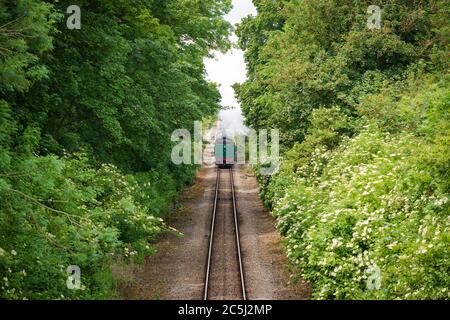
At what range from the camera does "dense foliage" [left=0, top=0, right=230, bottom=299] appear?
1109cm

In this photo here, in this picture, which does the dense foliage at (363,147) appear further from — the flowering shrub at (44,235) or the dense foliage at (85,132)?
the flowering shrub at (44,235)

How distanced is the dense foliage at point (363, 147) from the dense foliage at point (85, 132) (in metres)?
4.79

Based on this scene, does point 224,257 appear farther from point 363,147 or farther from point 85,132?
point 85,132

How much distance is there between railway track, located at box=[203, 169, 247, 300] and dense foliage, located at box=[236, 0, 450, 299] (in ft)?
6.51

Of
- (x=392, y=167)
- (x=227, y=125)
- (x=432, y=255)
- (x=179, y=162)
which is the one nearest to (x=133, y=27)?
(x=179, y=162)

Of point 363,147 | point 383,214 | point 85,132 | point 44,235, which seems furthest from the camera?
point 85,132

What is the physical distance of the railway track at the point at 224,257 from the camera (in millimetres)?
17172

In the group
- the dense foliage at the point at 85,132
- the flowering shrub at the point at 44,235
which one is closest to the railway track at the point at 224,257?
the dense foliage at the point at 85,132

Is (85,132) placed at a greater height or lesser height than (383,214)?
greater

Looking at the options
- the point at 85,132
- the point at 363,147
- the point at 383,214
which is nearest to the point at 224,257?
the point at 363,147

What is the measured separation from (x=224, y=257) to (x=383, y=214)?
8235 mm

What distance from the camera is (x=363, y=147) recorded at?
1900cm
